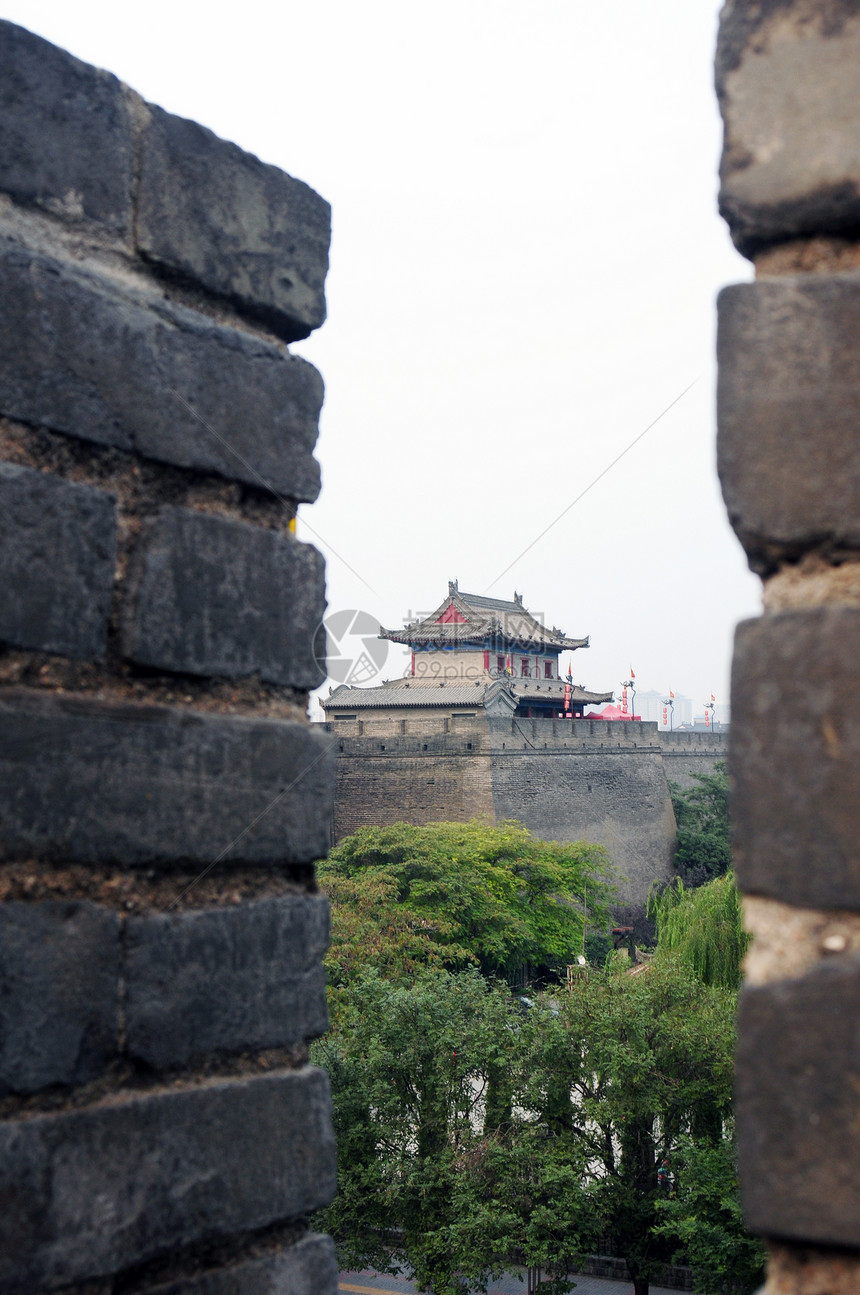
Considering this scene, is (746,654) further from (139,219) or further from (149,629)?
(139,219)

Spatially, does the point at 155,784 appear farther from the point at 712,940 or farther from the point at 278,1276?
the point at 712,940

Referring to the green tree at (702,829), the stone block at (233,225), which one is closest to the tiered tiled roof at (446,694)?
the green tree at (702,829)

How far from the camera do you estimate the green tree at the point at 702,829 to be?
27094 millimetres

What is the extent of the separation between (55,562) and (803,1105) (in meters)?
1.15

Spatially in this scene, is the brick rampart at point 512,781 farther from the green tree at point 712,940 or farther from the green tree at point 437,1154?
the green tree at point 437,1154

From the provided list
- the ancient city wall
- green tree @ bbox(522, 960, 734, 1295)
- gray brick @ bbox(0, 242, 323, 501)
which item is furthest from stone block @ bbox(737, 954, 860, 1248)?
the ancient city wall

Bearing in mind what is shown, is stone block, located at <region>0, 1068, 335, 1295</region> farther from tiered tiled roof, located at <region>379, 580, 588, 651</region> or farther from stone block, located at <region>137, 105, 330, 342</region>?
tiered tiled roof, located at <region>379, 580, 588, 651</region>

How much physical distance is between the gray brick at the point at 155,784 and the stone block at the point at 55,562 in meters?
0.09

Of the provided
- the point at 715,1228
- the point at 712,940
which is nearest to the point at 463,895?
the point at 712,940

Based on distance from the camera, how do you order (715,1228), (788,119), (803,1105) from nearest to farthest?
(803,1105) → (788,119) → (715,1228)

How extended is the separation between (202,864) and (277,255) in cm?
107

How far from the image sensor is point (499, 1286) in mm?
10883

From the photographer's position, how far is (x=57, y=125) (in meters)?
1.58

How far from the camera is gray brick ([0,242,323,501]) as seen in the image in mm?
1492
